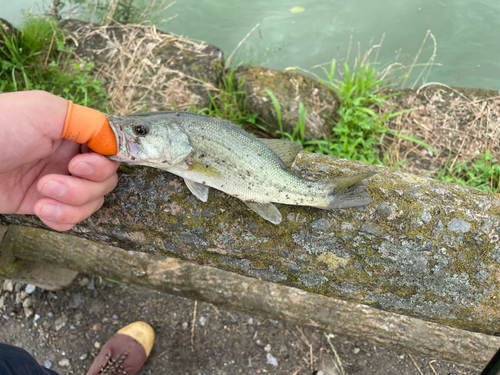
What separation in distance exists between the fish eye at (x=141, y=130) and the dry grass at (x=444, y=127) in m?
3.56

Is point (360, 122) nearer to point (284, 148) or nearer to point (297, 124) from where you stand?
point (297, 124)

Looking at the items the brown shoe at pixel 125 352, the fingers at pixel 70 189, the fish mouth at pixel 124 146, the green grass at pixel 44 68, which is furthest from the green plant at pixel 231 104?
the brown shoe at pixel 125 352

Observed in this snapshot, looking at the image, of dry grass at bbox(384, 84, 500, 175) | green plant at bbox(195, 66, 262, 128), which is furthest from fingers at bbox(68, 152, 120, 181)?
dry grass at bbox(384, 84, 500, 175)

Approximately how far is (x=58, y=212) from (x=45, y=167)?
1.51 feet

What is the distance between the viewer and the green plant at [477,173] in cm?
422

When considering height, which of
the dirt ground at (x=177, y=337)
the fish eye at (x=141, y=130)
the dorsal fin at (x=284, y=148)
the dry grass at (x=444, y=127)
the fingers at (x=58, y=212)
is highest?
the fish eye at (x=141, y=130)

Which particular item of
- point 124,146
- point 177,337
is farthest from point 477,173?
point 124,146

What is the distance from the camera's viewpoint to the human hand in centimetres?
176

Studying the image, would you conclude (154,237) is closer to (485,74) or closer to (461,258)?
(461,258)

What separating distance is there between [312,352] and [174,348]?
149 centimetres

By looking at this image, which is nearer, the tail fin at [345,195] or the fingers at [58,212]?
the fingers at [58,212]

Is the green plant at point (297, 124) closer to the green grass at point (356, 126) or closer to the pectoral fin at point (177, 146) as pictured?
the green grass at point (356, 126)

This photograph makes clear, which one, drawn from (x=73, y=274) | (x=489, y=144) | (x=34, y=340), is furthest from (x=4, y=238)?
(x=489, y=144)

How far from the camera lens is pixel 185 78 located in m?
4.80
